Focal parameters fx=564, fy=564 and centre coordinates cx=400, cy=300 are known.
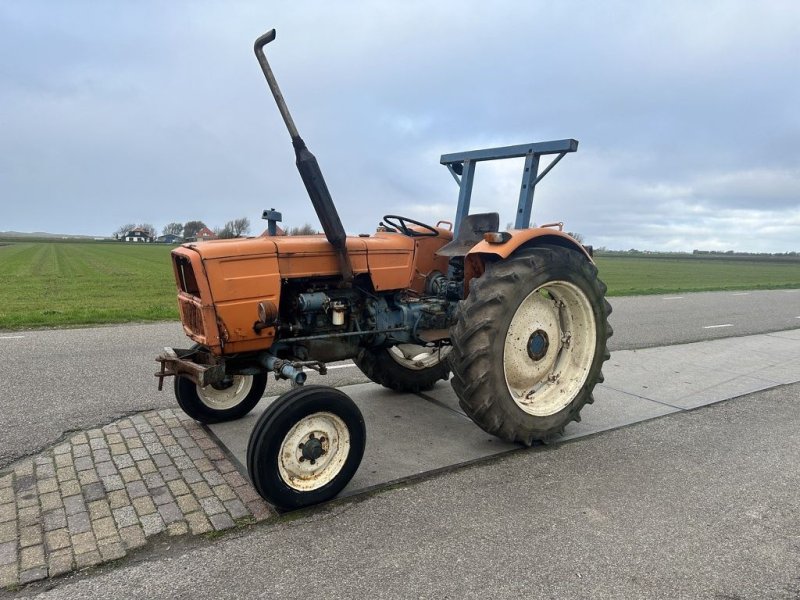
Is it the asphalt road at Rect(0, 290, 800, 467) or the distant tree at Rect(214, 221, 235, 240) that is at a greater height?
the distant tree at Rect(214, 221, 235, 240)

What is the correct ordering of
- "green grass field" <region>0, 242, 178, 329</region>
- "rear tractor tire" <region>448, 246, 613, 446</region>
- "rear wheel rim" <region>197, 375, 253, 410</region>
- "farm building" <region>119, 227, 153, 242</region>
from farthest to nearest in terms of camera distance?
"farm building" <region>119, 227, 153, 242</region> < "green grass field" <region>0, 242, 178, 329</region> < "rear wheel rim" <region>197, 375, 253, 410</region> < "rear tractor tire" <region>448, 246, 613, 446</region>

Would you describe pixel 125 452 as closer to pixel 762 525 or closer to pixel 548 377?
pixel 548 377

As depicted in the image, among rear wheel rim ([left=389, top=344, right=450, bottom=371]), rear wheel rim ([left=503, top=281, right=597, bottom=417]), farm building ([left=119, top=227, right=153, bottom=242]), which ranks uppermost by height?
rear wheel rim ([left=503, top=281, right=597, bottom=417])

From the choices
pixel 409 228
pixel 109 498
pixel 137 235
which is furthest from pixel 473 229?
pixel 137 235

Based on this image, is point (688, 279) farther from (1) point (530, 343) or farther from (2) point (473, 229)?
(1) point (530, 343)

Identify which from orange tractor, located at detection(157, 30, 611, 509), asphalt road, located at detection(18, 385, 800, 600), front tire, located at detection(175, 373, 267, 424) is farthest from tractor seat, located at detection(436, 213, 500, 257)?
front tire, located at detection(175, 373, 267, 424)

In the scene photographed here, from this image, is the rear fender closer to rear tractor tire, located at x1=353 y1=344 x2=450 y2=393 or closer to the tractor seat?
the tractor seat

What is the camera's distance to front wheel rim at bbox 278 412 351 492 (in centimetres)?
305

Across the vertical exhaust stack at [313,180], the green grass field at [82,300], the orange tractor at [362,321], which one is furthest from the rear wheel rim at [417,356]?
the green grass field at [82,300]

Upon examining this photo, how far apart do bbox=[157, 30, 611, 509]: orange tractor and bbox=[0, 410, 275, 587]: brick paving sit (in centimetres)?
39

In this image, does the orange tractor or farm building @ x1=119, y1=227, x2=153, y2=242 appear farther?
farm building @ x1=119, y1=227, x2=153, y2=242

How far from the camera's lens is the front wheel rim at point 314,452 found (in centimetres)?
305

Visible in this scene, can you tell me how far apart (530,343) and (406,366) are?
1414mm

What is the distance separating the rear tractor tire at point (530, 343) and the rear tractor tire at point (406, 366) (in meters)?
1.04
